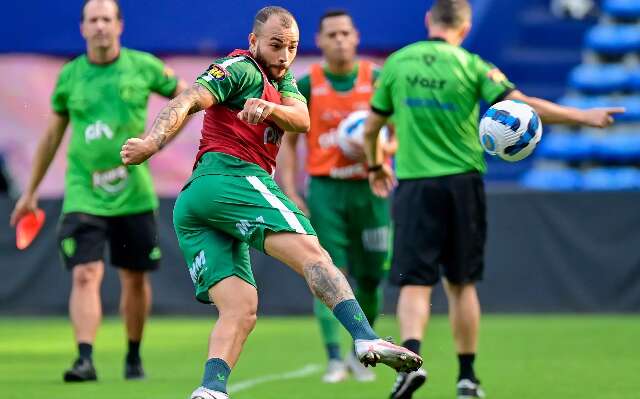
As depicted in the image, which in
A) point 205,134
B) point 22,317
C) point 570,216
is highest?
point 205,134

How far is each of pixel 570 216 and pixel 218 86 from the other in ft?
30.4

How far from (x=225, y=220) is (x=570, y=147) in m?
13.4

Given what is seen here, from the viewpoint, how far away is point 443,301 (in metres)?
15.4

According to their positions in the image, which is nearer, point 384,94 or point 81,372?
point 384,94

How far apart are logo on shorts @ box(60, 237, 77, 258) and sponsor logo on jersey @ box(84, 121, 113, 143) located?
2.31 feet

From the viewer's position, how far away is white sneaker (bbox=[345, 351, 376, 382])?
9.74 meters

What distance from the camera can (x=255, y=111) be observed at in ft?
20.5

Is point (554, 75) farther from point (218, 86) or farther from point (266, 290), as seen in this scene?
point (218, 86)

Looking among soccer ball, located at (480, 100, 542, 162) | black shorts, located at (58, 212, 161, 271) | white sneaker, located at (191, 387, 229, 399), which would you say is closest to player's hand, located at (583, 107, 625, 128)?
soccer ball, located at (480, 100, 542, 162)

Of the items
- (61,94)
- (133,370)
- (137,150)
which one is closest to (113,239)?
(133,370)

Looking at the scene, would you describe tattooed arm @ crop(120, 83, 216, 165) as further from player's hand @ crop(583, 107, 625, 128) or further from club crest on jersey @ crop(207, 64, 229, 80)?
player's hand @ crop(583, 107, 625, 128)

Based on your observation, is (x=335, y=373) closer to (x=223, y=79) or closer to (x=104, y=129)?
(x=104, y=129)

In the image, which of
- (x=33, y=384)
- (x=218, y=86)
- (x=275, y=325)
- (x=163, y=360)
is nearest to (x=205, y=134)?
(x=218, y=86)

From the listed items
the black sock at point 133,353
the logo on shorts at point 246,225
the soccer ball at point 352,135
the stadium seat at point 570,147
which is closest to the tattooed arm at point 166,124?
the logo on shorts at point 246,225
